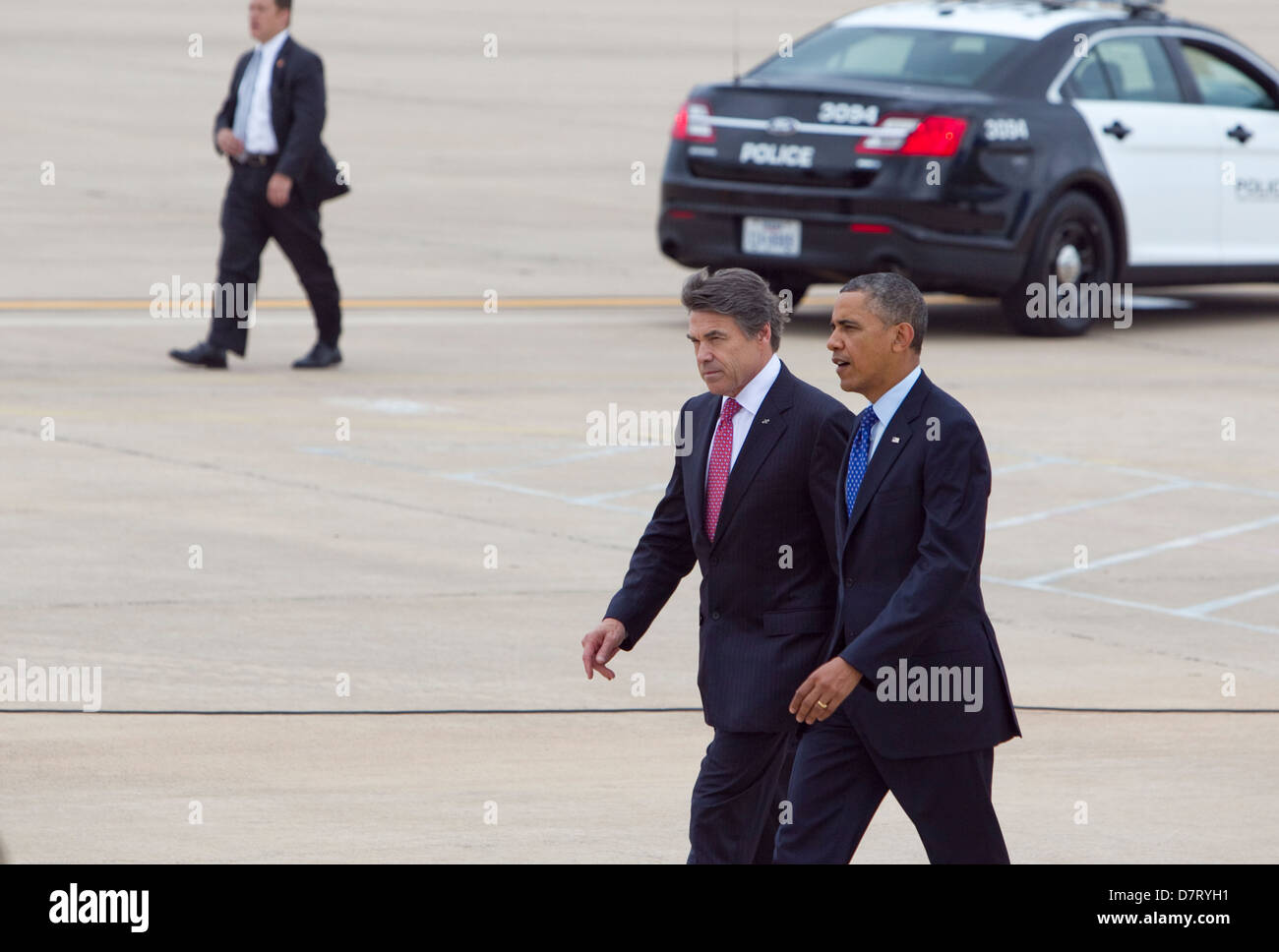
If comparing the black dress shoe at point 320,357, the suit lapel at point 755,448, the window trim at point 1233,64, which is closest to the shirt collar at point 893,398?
the suit lapel at point 755,448

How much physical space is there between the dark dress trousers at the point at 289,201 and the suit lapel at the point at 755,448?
321 inches

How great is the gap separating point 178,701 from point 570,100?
24240mm

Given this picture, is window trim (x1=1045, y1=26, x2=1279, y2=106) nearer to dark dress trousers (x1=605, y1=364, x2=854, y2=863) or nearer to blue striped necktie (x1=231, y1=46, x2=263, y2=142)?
blue striped necktie (x1=231, y1=46, x2=263, y2=142)

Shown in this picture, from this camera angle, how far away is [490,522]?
32.9 ft

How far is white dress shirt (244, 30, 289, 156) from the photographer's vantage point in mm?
13344

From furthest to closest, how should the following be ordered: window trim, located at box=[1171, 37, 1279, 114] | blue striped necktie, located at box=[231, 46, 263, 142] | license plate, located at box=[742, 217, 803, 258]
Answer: window trim, located at box=[1171, 37, 1279, 114]
license plate, located at box=[742, 217, 803, 258]
blue striped necktie, located at box=[231, 46, 263, 142]

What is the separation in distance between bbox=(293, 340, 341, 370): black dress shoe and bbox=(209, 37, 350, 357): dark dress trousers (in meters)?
0.34

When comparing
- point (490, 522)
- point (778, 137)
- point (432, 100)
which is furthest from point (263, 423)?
point (432, 100)

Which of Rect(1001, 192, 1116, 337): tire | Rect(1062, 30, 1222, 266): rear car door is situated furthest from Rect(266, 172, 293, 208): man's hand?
Rect(1062, 30, 1222, 266): rear car door

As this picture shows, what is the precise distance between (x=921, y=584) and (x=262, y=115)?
9.10m

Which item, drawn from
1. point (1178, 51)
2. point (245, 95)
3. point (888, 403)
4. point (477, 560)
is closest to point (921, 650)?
point (888, 403)

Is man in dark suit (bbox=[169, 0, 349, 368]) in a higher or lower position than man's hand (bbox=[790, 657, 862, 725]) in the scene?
higher

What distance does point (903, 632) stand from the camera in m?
4.93

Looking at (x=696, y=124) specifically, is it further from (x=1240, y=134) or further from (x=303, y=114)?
(x=1240, y=134)
